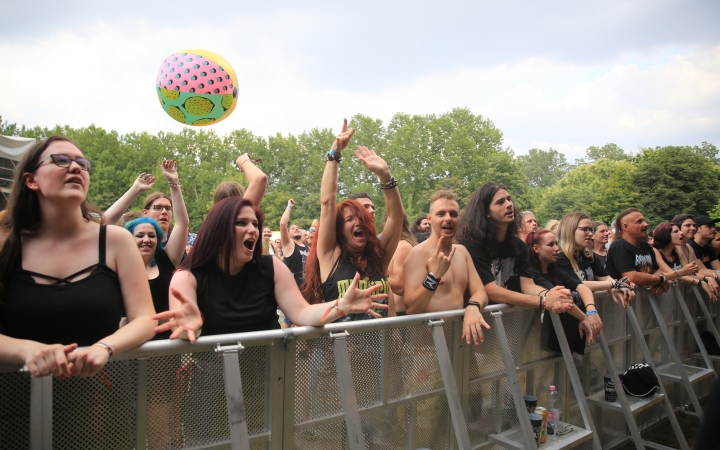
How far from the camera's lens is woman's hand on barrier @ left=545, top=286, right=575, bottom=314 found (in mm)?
3547

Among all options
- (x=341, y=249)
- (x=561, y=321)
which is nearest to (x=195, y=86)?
(x=341, y=249)

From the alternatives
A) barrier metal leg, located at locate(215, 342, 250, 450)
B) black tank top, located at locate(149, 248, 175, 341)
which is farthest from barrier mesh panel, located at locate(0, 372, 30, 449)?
black tank top, located at locate(149, 248, 175, 341)

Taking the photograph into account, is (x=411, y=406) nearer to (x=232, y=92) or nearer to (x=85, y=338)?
(x=85, y=338)

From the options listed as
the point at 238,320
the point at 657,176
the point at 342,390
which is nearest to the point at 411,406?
the point at 342,390

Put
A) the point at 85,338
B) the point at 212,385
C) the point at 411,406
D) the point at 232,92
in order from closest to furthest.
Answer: the point at 85,338 → the point at 212,385 → the point at 411,406 → the point at 232,92

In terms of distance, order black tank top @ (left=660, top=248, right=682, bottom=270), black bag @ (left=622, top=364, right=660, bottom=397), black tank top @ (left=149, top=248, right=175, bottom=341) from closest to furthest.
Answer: black tank top @ (left=149, top=248, right=175, bottom=341), black bag @ (left=622, top=364, right=660, bottom=397), black tank top @ (left=660, top=248, right=682, bottom=270)

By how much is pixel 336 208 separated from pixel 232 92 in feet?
5.51

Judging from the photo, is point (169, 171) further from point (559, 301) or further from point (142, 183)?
point (559, 301)

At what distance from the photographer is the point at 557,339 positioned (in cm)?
383

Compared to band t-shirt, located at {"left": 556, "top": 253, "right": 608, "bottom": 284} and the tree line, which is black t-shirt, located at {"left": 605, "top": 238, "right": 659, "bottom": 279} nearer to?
band t-shirt, located at {"left": 556, "top": 253, "right": 608, "bottom": 284}

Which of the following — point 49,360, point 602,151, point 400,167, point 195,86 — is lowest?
point 49,360

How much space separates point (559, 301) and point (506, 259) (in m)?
0.62

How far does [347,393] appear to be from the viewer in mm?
2328

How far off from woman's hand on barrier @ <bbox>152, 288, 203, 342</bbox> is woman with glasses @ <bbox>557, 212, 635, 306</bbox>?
3511mm
